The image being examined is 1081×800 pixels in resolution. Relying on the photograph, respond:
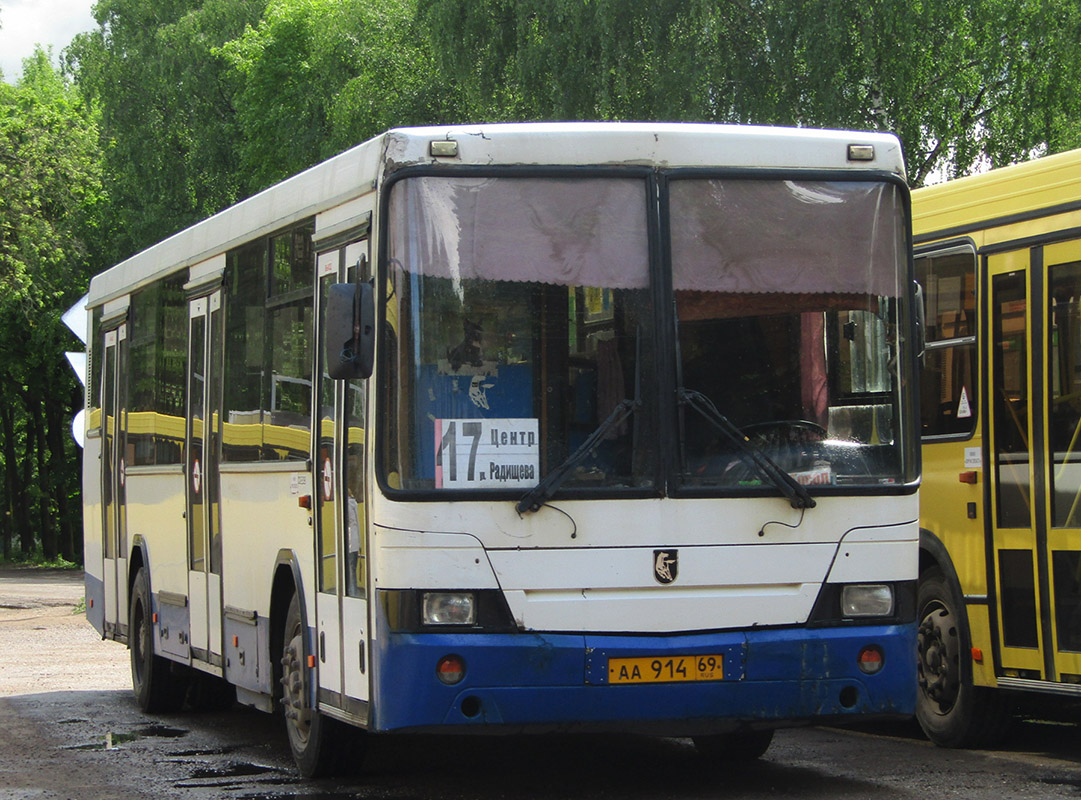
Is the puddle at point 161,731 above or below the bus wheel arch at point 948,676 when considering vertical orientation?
below

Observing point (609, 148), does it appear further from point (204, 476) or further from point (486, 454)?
point (204, 476)

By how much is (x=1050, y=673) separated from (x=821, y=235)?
2.90 metres

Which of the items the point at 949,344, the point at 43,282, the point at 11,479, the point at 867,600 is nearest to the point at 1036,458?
the point at 949,344

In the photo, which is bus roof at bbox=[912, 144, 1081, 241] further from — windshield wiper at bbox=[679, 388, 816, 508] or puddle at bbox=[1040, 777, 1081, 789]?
puddle at bbox=[1040, 777, 1081, 789]

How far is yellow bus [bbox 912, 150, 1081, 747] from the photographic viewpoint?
918 centimetres

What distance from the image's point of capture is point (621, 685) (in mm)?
7395

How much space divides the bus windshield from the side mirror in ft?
0.31

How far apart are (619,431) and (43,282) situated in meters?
35.1

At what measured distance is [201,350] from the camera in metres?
11.1

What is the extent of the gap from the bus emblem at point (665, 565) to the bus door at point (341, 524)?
1.24 metres

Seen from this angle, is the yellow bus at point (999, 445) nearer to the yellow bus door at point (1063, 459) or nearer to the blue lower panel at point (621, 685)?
the yellow bus door at point (1063, 459)

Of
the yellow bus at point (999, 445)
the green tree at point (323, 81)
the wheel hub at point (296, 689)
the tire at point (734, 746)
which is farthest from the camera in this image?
the green tree at point (323, 81)

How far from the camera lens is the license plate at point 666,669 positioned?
7398 mm

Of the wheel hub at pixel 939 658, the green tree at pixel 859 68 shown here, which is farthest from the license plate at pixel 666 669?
the green tree at pixel 859 68
